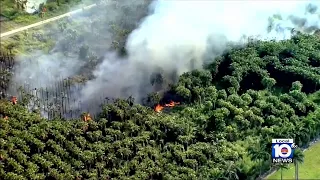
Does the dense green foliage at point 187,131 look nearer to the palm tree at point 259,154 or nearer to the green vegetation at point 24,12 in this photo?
the palm tree at point 259,154

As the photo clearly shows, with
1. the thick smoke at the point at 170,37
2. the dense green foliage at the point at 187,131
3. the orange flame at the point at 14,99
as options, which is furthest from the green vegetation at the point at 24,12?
the dense green foliage at the point at 187,131

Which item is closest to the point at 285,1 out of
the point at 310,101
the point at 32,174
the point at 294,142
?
the point at 310,101

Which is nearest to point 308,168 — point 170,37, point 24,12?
point 170,37

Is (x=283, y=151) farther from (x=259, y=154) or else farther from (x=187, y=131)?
(x=187, y=131)

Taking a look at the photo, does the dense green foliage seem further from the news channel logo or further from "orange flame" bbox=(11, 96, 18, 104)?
the news channel logo

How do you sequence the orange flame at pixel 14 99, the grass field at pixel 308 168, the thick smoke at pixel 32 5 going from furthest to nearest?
the thick smoke at pixel 32 5
the orange flame at pixel 14 99
the grass field at pixel 308 168

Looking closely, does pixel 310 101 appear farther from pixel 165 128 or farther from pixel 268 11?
pixel 268 11
